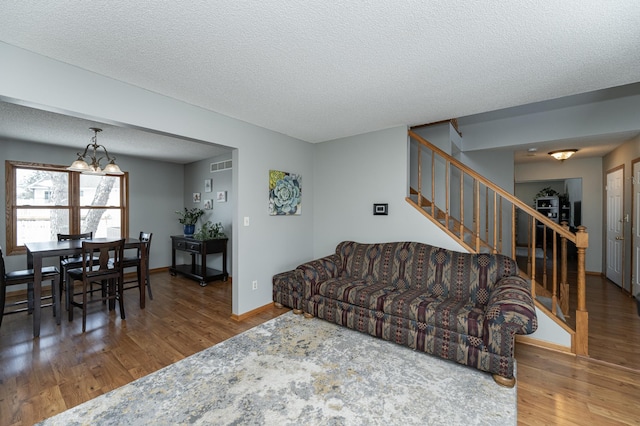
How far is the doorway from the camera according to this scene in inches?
172

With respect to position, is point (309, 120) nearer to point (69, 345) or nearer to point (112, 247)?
point (112, 247)

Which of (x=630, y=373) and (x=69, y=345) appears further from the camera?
(x=69, y=345)

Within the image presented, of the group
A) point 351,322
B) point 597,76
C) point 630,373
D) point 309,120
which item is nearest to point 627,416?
point 630,373

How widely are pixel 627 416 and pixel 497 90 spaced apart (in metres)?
2.58

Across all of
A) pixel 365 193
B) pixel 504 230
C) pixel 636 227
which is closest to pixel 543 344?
pixel 365 193

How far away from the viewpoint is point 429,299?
2.65 m

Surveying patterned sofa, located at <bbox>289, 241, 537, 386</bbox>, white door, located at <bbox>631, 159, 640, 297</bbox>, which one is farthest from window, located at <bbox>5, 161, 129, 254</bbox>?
white door, located at <bbox>631, 159, 640, 297</bbox>

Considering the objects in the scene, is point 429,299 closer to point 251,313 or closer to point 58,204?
point 251,313

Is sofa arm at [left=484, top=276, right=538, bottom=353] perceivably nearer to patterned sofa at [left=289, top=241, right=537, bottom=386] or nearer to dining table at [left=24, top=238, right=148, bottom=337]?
patterned sofa at [left=289, top=241, right=537, bottom=386]

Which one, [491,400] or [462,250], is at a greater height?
[462,250]

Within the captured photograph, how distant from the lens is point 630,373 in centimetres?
219

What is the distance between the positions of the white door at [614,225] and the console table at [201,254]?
664 cm

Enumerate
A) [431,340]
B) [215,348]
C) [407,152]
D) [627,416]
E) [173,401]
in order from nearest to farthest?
[627,416] → [173,401] → [431,340] → [215,348] → [407,152]

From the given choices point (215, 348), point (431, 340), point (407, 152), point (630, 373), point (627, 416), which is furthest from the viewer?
point (407, 152)
